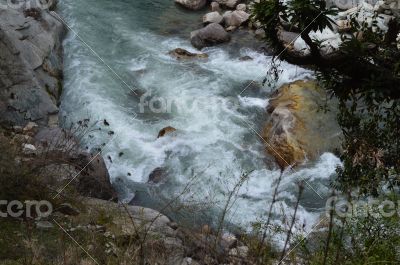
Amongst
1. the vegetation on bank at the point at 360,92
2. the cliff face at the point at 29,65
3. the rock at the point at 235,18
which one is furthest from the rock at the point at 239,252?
the rock at the point at 235,18

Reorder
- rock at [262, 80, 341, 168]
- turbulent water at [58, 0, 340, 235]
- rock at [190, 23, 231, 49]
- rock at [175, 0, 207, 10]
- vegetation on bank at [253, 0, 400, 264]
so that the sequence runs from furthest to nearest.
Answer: rock at [175, 0, 207, 10] → rock at [190, 23, 231, 49] → rock at [262, 80, 341, 168] → turbulent water at [58, 0, 340, 235] → vegetation on bank at [253, 0, 400, 264]

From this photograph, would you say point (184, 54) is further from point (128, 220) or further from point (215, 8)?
point (128, 220)

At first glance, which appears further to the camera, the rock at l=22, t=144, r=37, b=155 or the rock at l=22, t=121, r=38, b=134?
the rock at l=22, t=121, r=38, b=134

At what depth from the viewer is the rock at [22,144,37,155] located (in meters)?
6.21

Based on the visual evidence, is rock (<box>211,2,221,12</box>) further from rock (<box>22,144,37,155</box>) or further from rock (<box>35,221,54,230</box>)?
rock (<box>35,221,54,230</box>)

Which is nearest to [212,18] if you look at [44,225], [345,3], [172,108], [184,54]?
[184,54]

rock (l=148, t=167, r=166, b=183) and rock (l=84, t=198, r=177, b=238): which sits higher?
rock (l=148, t=167, r=166, b=183)

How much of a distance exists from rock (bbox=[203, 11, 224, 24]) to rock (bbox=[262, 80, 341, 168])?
13.2 ft

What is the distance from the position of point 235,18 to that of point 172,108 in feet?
13.4

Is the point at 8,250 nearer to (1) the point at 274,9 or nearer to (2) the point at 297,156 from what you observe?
(1) the point at 274,9

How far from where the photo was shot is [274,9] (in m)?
4.08

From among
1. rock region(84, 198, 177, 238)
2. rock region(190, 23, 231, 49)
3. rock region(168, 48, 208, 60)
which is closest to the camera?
rock region(84, 198, 177, 238)

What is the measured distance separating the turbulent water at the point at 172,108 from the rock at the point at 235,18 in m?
0.72

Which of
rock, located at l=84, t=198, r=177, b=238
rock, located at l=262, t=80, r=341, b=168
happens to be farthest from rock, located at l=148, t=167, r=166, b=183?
rock, located at l=262, t=80, r=341, b=168
